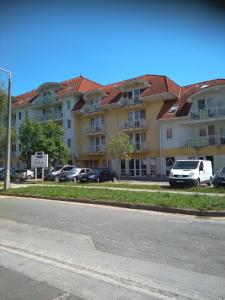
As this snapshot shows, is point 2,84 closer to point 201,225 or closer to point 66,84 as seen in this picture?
point 66,84

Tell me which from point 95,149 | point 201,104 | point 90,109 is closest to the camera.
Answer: point 201,104

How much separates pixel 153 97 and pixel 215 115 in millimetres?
7855

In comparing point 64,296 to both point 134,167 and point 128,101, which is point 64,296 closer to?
point 134,167

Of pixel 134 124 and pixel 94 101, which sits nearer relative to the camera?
pixel 134 124

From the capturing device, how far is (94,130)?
49500 mm

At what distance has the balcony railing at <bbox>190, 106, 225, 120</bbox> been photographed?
3784 centimetres

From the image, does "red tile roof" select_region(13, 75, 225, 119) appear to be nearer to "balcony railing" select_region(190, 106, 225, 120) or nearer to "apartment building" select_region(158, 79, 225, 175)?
"apartment building" select_region(158, 79, 225, 175)

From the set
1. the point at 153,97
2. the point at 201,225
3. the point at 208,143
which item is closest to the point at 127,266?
the point at 201,225

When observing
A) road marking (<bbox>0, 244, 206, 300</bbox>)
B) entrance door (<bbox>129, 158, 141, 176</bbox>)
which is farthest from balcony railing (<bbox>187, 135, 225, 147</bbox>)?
road marking (<bbox>0, 244, 206, 300</bbox>)

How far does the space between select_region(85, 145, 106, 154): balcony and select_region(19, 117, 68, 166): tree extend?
6157 millimetres

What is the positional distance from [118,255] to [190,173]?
1653 cm

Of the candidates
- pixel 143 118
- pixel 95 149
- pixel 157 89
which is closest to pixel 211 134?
pixel 157 89

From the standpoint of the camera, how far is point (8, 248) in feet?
27.0

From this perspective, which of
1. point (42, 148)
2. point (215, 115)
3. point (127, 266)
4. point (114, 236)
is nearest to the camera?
point (127, 266)
